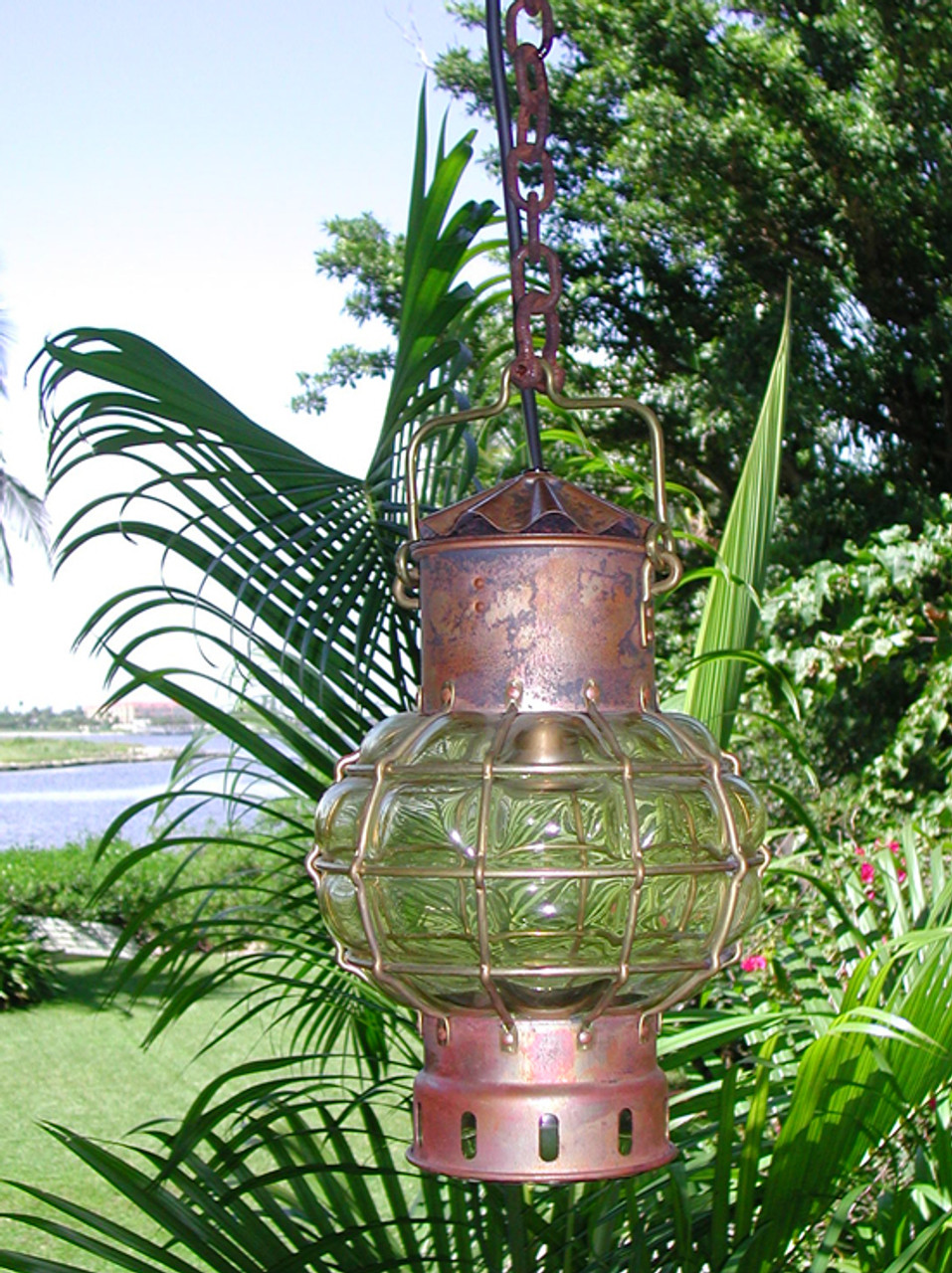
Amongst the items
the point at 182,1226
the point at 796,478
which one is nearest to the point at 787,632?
the point at 796,478

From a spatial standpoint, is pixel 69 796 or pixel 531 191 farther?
pixel 69 796

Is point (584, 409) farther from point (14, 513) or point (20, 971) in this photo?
point (14, 513)

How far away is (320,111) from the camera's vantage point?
321 cm

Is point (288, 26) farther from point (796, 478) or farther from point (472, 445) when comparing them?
point (796, 478)

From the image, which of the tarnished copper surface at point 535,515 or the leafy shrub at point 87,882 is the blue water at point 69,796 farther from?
the tarnished copper surface at point 535,515

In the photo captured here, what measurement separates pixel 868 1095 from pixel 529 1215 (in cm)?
41

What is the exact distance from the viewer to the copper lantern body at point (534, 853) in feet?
2.19

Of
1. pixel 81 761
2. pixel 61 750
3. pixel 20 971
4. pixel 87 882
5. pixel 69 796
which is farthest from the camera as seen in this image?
pixel 69 796

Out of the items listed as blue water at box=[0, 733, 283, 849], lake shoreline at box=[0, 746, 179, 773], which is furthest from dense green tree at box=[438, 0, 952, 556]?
blue water at box=[0, 733, 283, 849]

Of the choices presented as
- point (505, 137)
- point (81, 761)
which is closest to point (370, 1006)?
point (505, 137)

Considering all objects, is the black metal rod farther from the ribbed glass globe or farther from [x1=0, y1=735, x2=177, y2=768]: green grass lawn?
[x1=0, y1=735, x2=177, y2=768]: green grass lawn

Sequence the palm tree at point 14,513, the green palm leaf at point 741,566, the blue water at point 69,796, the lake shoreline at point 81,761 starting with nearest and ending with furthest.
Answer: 1. the green palm leaf at point 741,566
2. the palm tree at point 14,513
3. the lake shoreline at point 81,761
4. the blue water at point 69,796

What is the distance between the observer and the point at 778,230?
6.26 m

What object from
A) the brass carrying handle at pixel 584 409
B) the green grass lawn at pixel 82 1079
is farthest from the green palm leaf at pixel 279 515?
the green grass lawn at pixel 82 1079
